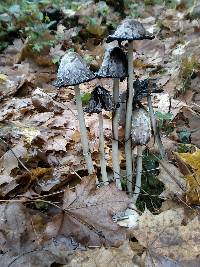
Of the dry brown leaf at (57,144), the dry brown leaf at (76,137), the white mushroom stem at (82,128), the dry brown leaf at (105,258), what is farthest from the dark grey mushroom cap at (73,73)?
the dry brown leaf at (76,137)

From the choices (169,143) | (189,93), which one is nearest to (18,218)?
(169,143)

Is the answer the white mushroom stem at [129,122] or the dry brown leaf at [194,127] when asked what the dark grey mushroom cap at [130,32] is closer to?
the white mushroom stem at [129,122]

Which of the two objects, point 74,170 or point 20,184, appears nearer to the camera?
point 20,184

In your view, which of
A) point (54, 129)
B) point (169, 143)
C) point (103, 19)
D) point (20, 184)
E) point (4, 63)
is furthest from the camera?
point (103, 19)

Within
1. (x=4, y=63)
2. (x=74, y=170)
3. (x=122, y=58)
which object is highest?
(x=122, y=58)

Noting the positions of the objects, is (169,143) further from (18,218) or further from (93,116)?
(18,218)

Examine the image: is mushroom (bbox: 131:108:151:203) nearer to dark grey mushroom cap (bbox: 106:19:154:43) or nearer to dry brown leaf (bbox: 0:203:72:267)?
dark grey mushroom cap (bbox: 106:19:154:43)

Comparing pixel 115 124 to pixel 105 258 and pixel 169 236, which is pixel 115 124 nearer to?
pixel 169 236
